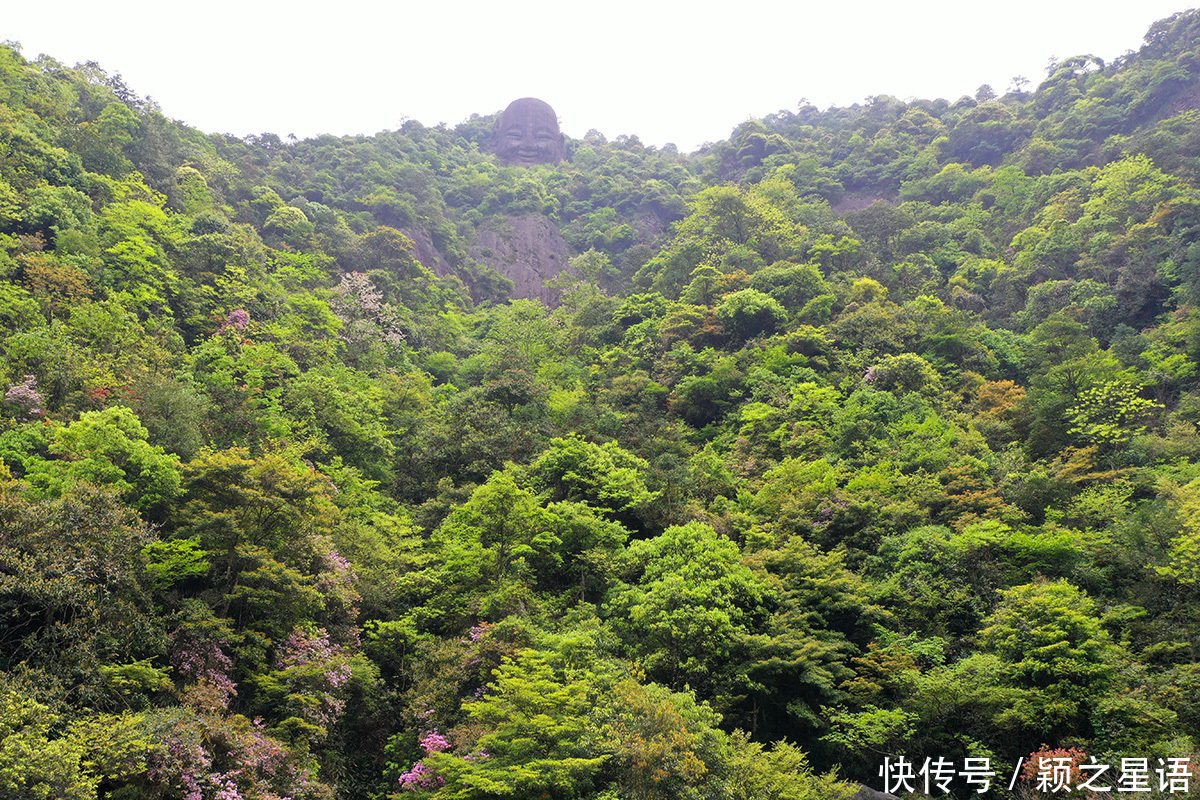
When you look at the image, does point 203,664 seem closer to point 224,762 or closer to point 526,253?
point 224,762

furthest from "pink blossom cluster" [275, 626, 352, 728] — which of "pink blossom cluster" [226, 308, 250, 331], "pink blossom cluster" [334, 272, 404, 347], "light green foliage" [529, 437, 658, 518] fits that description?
"pink blossom cluster" [334, 272, 404, 347]

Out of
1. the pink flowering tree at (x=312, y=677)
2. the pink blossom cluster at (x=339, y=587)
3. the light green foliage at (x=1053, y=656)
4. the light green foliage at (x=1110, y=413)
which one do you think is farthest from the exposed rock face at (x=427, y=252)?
the light green foliage at (x=1053, y=656)

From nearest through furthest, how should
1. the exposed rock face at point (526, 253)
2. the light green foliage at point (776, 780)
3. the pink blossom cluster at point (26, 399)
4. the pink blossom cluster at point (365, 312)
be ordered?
the light green foliage at point (776, 780), the pink blossom cluster at point (26, 399), the pink blossom cluster at point (365, 312), the exposed rock face at point (526, 253)

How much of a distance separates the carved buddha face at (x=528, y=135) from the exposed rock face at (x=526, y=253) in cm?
1860

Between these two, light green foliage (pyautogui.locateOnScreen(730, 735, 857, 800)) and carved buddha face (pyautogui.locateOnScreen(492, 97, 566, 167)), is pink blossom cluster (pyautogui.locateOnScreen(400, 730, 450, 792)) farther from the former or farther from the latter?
carved buddha face (pyautogui.locateOnScreen(492, 97, 566, 167))

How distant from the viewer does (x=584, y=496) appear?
22062mm

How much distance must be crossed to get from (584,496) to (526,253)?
38.8 metres

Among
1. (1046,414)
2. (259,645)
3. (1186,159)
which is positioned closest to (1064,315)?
(1046,414)

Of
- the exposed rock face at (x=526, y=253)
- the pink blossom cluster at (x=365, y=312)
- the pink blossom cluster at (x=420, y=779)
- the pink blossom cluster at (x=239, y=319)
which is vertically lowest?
the pink blossom cluster at (x=420, y=779)

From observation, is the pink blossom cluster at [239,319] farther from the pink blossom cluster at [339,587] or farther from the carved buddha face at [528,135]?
the carved buddha face at [528,135]

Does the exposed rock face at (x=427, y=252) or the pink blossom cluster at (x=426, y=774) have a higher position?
the exposed rock face at (x=427, y=252)

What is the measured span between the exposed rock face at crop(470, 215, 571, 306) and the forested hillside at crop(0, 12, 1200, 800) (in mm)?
12978

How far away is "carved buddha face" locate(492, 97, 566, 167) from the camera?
247ft

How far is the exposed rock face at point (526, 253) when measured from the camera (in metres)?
54.8
